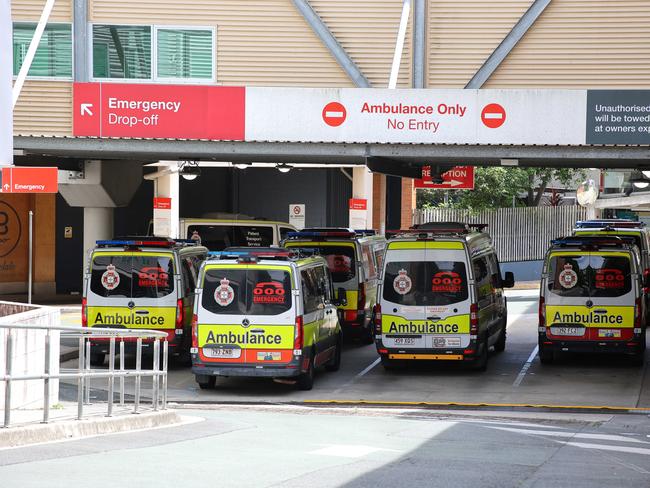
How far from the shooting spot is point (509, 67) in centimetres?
2197

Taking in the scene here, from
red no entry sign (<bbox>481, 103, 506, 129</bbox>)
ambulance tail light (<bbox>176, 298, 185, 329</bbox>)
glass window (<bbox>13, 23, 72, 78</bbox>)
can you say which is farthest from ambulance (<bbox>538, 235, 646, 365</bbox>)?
glass window (<bbox>13, 23, 72, 78</bbox>)

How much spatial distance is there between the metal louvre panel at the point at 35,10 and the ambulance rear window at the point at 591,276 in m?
10.1

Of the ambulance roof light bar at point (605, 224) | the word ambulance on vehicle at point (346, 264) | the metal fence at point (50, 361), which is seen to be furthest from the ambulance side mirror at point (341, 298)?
the ambulance roof light bar at point (605, 224)

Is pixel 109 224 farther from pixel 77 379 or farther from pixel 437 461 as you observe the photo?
pixel 437 461

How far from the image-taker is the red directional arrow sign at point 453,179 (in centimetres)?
3027

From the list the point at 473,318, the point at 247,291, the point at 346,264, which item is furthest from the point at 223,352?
the point at 346,264

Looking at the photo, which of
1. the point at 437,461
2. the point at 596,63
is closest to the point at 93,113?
the point at 596,63

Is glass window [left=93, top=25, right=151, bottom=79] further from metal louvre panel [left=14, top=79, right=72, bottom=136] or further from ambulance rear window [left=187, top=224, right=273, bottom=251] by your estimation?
ambulance rear window [left=187, top=224, right=273, bottom=251]

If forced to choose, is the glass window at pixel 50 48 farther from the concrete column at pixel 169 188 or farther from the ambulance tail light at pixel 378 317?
the concrete column at pixel 169 188

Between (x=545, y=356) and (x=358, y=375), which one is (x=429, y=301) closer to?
(x=358, y=375)

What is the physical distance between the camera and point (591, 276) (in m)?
21.6

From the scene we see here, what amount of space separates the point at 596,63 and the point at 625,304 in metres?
4.42

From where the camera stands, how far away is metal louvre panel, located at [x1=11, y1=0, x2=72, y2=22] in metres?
22.0

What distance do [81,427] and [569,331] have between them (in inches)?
461
